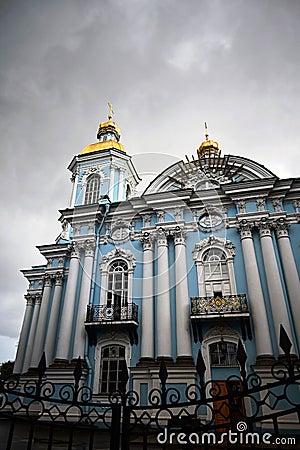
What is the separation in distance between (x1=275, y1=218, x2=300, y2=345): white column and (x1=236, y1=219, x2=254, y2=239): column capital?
110 centimetres

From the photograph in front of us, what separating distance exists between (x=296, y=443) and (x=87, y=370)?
791cm

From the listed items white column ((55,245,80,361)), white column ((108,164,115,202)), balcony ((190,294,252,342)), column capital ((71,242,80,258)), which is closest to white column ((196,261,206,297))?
balcony ((190,294,252,342))

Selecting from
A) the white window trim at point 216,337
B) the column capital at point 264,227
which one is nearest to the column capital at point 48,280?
the white window trim at point 216,337

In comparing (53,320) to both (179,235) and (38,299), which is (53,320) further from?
(179,235)

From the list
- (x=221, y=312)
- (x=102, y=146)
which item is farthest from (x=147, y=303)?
(x=102, y=146)

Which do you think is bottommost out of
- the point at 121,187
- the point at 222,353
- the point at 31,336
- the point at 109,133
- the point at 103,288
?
the point at 222,353

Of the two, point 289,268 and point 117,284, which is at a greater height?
point 117,284

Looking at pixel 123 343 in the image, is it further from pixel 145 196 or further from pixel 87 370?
pixel 145 196

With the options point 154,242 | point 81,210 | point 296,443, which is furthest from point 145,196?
point 296,443

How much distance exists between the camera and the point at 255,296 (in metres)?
11.8

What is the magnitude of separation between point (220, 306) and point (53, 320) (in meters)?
7.98

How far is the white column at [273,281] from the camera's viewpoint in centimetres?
1116

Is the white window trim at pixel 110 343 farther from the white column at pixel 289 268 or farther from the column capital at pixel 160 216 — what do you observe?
the white column at pixel 289 268

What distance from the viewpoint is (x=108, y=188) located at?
1875 centimetres
